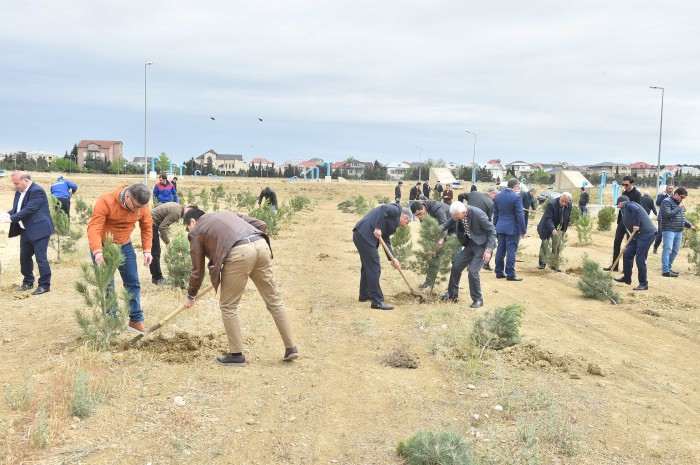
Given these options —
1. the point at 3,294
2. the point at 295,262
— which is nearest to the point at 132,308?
the point at 3,294

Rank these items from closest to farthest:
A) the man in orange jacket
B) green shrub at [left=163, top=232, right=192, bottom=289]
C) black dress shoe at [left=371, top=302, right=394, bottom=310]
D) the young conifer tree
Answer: the man in orange jacket, black dress shoe at [left=371, top=302, right=394, bottom=310], green shrub at [left=163, top=232, right=192, bottom=289], the young conifer tree

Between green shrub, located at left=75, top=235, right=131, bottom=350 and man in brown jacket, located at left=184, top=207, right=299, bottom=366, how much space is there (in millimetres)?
787

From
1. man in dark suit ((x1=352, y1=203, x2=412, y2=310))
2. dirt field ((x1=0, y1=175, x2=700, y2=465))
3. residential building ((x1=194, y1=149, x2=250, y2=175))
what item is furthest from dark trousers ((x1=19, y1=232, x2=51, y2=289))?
residential building ((x1=194, y1=149, x2=250, y2=175))

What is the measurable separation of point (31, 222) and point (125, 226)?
9.99ft

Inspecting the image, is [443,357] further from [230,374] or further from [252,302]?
[252,302]

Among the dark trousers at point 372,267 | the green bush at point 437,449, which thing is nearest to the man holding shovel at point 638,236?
the dark trousers at point 372,267

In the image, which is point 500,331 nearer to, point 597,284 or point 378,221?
point 378,221

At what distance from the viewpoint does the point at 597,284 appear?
961cm

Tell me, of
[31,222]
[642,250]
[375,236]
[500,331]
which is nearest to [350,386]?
[500,331]

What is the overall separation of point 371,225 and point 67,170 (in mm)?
84550

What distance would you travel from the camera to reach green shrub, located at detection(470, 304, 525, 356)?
6.58 metres

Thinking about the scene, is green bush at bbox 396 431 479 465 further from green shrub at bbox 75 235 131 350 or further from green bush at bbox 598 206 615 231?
green bush at bbox 598 206 615 231

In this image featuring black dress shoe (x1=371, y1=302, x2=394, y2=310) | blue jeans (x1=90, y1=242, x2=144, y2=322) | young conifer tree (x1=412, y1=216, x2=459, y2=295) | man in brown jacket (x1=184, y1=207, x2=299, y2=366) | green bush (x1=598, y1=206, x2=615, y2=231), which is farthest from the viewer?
green bush (x1=598, y1=206, x2=615, y2=231)

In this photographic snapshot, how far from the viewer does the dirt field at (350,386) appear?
4242mm
